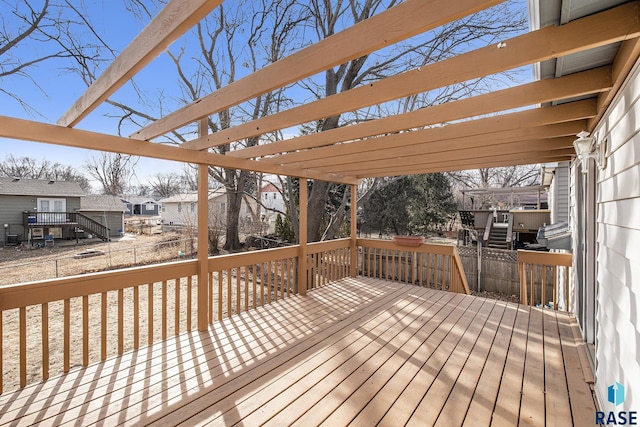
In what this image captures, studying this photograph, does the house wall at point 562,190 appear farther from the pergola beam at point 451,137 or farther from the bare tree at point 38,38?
the bare tree at point 38,38

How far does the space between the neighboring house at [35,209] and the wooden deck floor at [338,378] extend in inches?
679

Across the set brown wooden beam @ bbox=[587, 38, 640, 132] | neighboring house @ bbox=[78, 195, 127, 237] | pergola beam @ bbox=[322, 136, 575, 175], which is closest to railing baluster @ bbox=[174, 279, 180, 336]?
pergola beam @ bbox=[322, 136, 575, 175]

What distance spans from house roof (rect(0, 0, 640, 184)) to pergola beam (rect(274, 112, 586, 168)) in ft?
0.04

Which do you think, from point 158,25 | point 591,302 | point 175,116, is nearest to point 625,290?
point 591,302

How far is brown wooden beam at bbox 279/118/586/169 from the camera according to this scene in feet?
8.61

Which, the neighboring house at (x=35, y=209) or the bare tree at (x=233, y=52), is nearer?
the bare tree at (x=233, y=52)

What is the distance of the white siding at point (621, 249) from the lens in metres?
1.35

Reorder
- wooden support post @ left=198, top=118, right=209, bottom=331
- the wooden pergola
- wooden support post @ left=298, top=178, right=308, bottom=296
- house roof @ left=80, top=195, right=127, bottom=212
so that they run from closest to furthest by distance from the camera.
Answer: the wooden pergola
wooden support post @ left=198, top=118, right=209, bottom=331
wooden support post @ left=298, top=178, right=308, bottom=296
house roof @ left=80, top=195, right=127, bottom=212

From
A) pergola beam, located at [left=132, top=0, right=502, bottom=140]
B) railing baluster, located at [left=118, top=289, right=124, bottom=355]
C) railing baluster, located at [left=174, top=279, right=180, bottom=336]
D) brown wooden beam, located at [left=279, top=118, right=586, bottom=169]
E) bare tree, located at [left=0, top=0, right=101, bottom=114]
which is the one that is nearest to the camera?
pergola beam, located at [left=132, top=0, right=502, bottom=140]

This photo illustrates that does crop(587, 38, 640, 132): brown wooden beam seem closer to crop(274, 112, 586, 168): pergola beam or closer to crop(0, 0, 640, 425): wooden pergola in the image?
crop(0, 0, 640, 425): wooden pergola

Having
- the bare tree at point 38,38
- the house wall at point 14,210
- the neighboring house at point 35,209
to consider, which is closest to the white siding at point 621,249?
the bare tree at point 38,38

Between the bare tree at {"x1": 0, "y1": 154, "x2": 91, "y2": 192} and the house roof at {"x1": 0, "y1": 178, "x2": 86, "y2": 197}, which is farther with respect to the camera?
the bare tree at {"x1": 0, "y1": 154, "x2": 91, "y2": 192}

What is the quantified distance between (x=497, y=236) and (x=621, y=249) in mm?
10685

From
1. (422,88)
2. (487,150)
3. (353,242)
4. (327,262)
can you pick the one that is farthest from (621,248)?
(353,242)
